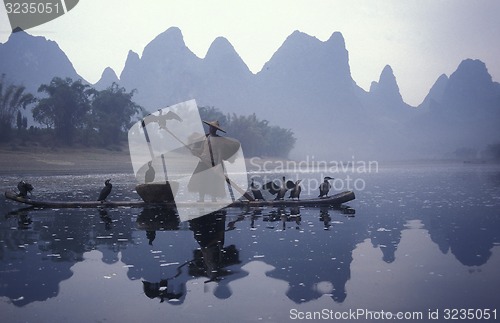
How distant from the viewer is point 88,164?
51656 mm

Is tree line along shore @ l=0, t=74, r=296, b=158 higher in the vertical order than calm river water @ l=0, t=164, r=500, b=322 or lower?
higher

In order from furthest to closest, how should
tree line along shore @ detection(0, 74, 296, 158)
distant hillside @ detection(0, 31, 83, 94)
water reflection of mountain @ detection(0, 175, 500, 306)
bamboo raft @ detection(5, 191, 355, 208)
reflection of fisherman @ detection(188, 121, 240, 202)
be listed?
distant hillside @ detection(0, 31, 83, 94) < tree line along shore @ detection(0, 74, 296, 158) < bamboo raft @ detection(5, 191, 355, 208) < reflection of fisherman @ detection(188, 121, 240, 202) < water reflection of mountain @ detection(0, 175, 500, 306)

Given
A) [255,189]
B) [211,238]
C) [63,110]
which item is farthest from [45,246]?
[63,110]

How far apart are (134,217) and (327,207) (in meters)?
7.44

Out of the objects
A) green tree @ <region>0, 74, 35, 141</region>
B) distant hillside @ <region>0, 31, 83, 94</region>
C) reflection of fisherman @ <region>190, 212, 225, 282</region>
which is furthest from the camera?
distant hillside @ <region>0, 31, 83, 94</region>

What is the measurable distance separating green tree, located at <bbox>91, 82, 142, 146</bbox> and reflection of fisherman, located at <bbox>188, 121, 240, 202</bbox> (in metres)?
50.9

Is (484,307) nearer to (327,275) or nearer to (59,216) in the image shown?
(327,275)

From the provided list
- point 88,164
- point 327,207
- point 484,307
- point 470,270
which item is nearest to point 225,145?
point 327,207

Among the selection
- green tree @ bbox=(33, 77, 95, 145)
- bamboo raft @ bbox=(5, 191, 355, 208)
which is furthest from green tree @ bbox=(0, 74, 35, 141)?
bamboo raft @ bbox=(5, 191, 355, 208)

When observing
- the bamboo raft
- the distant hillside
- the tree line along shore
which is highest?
the distant hillside

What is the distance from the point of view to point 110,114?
6844 centimetres

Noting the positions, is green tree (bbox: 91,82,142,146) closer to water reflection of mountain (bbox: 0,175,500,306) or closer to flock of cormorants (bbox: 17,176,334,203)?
flock of cormorants (bbox: 17,176,334,203)

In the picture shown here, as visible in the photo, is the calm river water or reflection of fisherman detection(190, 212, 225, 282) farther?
reflection of fisherman detection(190, 212, 225, 282)

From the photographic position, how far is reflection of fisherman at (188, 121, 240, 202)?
1417 cm
